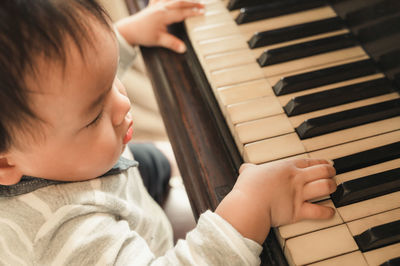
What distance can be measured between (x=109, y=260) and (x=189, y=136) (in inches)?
12.6

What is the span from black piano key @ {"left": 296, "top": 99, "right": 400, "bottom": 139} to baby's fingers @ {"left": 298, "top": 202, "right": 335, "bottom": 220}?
0.15 m

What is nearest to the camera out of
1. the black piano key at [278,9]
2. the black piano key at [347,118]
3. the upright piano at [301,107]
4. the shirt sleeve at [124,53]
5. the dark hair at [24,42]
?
the dark hair at [24,42]

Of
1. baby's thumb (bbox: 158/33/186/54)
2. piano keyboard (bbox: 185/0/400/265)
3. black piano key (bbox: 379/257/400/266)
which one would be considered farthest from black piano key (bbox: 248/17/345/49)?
black piano key (bbox: 379/257/400/266)

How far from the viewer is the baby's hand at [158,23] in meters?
1.02

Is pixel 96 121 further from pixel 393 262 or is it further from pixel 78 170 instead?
pixel 393 262

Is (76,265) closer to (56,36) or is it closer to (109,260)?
(109,260)

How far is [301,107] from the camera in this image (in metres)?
0.74

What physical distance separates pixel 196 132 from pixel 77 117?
0.31 m

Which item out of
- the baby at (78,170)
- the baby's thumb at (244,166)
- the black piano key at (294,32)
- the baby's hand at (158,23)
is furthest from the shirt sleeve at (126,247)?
the baby's hand at (158,23)

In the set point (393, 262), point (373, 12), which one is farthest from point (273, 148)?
point (373, 12)

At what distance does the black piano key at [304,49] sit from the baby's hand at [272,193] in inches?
10.6

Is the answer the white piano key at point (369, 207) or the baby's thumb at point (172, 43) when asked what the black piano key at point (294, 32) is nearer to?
the baby's thumb at point (172, 43)

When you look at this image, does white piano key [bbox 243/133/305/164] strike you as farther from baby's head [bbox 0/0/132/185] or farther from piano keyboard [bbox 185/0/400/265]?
baby's head [bbox 0/0/132/185]

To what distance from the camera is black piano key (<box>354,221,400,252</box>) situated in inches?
22.0
